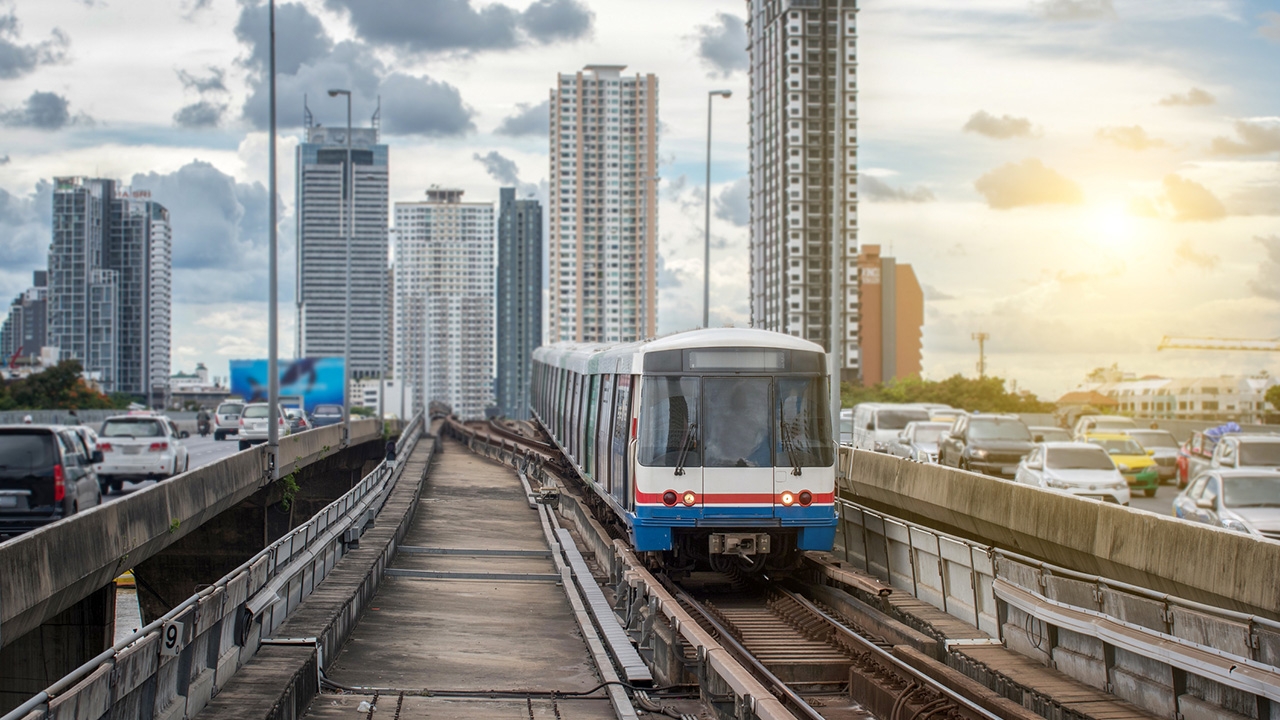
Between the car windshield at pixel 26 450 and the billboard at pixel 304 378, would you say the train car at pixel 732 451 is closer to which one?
the car windshield at pixel 26 450

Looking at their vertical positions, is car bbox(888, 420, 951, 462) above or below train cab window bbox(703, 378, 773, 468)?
below

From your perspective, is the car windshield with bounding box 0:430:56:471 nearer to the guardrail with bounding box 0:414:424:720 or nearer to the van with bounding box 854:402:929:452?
the guardrail with bounding box 0:414:424:720

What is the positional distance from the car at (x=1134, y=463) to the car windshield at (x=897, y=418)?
5.85 metres

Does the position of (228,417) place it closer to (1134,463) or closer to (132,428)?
(132,428)

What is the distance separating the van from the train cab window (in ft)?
71.4

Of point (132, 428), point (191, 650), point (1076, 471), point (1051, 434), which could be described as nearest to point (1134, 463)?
point (1051, 434)

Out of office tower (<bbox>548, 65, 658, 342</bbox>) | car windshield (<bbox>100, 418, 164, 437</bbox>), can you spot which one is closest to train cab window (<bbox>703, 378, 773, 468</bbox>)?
car windshield (<bbox>100, 418, 164, 437</bbox>)

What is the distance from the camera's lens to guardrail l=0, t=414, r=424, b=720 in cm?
643

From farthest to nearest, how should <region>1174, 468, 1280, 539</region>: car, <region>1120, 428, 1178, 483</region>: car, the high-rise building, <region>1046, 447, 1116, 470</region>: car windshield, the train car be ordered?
the high-rise building < <region>1120, 428, 1178, 483</region>: car < <region>1046, 447, 1116, 470</region>: car windshield < <region>1174, 468, 1280, 539</region>: car < the train car

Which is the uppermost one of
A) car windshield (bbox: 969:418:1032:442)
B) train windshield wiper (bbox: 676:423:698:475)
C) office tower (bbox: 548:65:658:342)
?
office tower (bbox: 548:65:658:342)

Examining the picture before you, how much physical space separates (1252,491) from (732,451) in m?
7.49

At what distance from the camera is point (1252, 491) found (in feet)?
57.0

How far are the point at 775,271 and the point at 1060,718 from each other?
148 meters

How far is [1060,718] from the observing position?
9.60 metres
